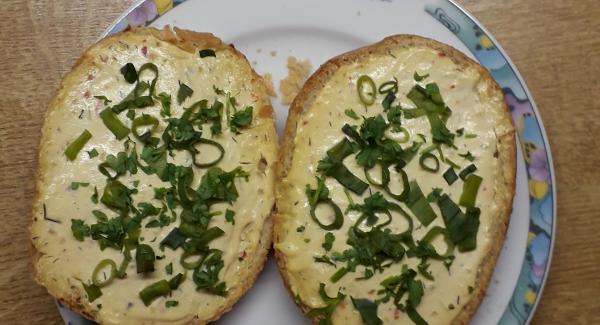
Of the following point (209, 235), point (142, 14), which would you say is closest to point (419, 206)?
point (209, 235)

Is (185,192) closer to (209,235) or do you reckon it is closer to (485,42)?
(209,235)

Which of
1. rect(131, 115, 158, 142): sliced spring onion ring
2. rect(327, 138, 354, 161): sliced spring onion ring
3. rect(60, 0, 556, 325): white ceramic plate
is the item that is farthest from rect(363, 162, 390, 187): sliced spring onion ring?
rect(131, 115, 158, 142): sliced spring onion ring

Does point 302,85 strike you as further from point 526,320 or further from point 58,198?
point 526,320

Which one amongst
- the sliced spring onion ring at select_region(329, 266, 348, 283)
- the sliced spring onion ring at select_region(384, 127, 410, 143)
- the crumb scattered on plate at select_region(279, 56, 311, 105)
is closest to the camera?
the sliced spring onion ring at select_region(329, 266, 348, 283)

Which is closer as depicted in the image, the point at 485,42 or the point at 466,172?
the point at 466,172

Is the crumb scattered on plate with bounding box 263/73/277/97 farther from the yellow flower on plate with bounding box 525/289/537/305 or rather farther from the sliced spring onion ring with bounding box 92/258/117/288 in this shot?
the yellow flower on plate with bounding box 525/289/537/305
